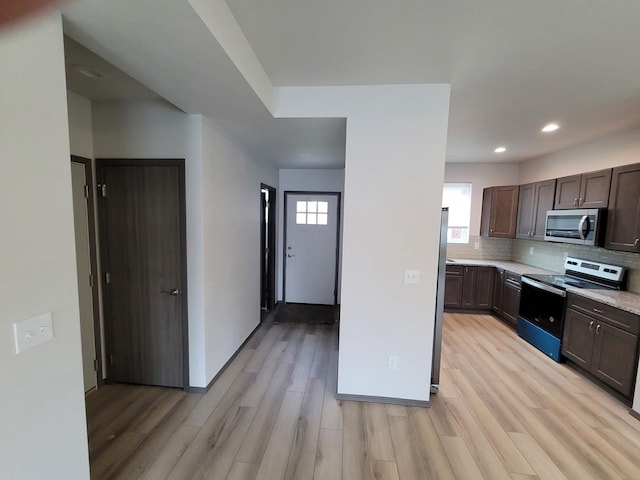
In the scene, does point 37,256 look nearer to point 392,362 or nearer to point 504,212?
point 392,362

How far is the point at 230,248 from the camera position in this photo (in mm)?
2914

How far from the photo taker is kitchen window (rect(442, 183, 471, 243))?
4996mm

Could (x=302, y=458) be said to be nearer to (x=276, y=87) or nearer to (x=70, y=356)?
(x=70, y=356)

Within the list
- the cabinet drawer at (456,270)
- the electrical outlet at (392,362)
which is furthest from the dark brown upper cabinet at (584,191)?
the electrical outlet at (392,362)

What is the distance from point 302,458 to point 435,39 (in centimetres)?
277

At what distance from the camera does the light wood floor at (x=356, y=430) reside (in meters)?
1.77

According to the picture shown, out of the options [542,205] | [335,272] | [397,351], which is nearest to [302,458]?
[397,351]

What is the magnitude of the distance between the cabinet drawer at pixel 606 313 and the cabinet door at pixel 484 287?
1468 millimetres

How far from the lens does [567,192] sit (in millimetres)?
3455

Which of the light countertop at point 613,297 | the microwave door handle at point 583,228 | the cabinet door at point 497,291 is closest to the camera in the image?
the light countertop at point 613,297

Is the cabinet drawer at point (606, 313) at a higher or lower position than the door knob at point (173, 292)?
lower

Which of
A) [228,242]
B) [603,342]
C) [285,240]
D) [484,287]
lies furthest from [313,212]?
[603,342]

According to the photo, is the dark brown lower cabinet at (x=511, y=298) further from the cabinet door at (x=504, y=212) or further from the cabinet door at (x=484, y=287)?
the cabinet door at (x=504, y=212)

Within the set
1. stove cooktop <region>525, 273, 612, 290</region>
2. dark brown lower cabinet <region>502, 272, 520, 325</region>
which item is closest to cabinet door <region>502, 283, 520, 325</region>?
dark brown lower cabinet <region>502, 272, 520, 325</region>
